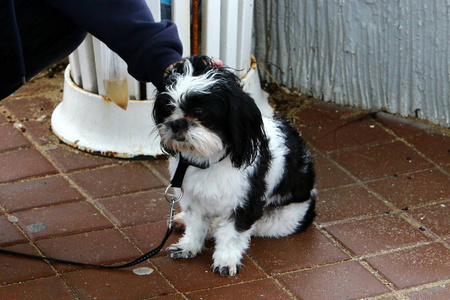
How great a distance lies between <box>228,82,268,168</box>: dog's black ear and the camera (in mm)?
2906

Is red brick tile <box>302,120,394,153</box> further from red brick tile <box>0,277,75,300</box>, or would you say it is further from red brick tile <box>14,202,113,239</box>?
red brick tile <box>0,277,75,300</box>

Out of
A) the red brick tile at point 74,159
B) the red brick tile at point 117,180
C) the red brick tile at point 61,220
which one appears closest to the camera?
the red brick tile at point 61,220

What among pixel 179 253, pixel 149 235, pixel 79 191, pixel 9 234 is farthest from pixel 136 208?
pixel 9 234

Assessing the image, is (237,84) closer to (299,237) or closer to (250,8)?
(299,237)

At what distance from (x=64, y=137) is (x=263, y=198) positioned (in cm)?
174

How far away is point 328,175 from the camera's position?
429 centimetres

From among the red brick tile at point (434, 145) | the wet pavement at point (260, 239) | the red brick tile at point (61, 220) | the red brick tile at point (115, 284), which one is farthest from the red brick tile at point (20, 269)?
the red brick tile at point (434, 145)

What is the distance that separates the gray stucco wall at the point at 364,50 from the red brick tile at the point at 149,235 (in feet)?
6.27

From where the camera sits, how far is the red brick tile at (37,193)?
397 centimetres

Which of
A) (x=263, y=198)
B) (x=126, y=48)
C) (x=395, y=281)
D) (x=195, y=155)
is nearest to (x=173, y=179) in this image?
(x=195, y=155)

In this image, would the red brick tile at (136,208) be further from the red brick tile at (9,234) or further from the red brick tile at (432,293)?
the red brick tile at (432,293)

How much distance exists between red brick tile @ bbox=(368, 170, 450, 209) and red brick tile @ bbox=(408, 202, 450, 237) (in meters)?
0.07

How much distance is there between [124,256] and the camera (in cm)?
353

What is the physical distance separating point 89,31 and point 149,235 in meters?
1.28
